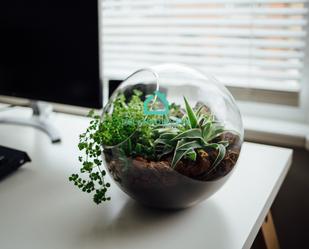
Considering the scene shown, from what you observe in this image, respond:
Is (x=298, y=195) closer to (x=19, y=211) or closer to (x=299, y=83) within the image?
(x=299, y=83)

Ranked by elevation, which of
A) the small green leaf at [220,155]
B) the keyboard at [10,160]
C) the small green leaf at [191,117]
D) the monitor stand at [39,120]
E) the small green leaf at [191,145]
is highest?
the small green leaf at [191,117]

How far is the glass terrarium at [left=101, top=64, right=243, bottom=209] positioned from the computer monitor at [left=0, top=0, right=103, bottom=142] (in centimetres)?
31

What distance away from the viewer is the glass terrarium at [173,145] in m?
0.69

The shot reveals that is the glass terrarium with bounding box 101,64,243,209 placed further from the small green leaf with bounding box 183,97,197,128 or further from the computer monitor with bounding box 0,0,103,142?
the computer monitor with bounding box 0,0,103,142

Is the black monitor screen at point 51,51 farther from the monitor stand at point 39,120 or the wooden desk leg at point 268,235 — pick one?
the wooden desk leg at point 268,235

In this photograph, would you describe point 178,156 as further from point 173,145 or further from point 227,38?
point 227,38

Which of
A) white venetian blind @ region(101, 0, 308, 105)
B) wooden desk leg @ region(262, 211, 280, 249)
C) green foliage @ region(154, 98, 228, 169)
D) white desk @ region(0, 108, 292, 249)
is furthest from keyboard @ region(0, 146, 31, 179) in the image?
white venetian blind @ region(101, 0, 308, 105)

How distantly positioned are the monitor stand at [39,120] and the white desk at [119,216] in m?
0.24

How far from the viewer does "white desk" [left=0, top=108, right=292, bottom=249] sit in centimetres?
67

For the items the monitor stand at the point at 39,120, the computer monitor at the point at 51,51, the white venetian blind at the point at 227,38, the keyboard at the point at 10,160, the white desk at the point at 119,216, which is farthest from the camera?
the white venetian blind at the point at 227,38

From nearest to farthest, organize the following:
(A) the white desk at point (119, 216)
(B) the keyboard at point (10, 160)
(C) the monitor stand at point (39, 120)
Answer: (A) the white desk at point (119, 216), (B) the keyboard at point (10, 160), (C) the monitor stand at point (39, 120)

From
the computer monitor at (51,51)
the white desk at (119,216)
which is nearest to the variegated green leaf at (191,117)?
the white desk at (119,216)

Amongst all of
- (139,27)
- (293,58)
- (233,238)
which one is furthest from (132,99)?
(139,27)

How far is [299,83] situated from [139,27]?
60 cm
